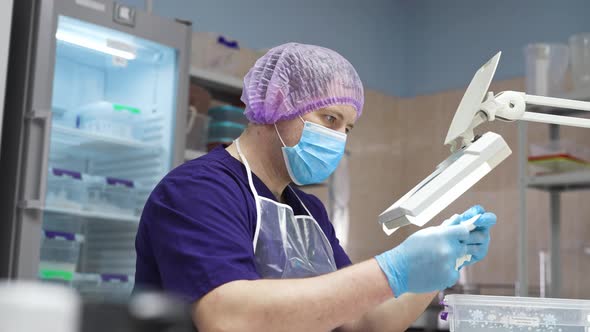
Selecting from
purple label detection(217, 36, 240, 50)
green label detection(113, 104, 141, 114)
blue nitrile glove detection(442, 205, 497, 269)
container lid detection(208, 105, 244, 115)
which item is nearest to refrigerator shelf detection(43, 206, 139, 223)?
green label detection(113, 104, 141, 114)

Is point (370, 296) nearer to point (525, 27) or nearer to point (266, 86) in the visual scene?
point (266, 86)

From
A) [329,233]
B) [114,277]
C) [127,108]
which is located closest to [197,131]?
[127,108]

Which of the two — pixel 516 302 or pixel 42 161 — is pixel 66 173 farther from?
pixel 516 302

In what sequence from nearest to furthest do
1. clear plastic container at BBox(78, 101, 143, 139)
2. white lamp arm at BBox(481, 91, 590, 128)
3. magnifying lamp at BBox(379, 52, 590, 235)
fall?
1. magnifying lamp at BBox(379, 52, 590, 235)
2. white lamp arm at BBox(481, 91, 590, 128)
3. clear plastic container at BBox(78, 101, 143, 139)

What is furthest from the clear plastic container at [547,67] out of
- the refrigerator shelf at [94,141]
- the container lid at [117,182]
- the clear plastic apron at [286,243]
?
the clear plastic apron at [286,243]

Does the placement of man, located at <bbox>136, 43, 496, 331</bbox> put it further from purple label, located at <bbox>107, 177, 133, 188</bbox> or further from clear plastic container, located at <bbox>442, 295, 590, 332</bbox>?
purple label, located at <bbox>107, 177, 133, 188</bbox>

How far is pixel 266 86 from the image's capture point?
1841 millimetres

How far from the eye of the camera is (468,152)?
3.92ft

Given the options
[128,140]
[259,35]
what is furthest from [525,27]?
[128,140]

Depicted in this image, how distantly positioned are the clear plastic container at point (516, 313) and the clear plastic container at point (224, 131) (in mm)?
2399

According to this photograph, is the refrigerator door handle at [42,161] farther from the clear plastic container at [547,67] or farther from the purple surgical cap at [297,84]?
the clear plastic container at [547,67]

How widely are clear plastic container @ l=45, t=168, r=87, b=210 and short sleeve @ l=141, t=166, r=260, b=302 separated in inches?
62.8

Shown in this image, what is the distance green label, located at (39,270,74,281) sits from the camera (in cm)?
298

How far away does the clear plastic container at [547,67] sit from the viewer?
3.78 m
